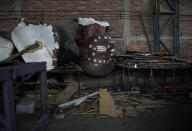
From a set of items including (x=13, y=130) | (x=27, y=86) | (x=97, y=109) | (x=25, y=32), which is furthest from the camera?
(x=27, y=86)

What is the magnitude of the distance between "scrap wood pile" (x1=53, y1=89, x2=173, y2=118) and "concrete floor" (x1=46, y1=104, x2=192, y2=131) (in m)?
0.20

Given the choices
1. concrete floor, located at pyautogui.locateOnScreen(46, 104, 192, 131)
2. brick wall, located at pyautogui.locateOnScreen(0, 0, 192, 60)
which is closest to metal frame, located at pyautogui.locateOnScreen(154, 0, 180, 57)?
brick wall, located at pyautogui.locateOnScreen(0, 0, 192, 60)

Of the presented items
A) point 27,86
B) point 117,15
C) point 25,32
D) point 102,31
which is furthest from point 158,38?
point 27,86

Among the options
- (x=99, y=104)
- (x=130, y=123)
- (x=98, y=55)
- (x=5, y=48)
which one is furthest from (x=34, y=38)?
(x=130, y=123)

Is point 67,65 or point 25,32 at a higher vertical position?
point 25,32

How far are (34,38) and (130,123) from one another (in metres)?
3.37

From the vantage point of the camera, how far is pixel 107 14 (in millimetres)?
5891

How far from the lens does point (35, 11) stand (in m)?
5.73

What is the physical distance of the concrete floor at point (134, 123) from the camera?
2996 mm

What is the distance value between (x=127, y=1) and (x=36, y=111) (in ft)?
16.8

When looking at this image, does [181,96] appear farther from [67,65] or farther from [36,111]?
[36,111]

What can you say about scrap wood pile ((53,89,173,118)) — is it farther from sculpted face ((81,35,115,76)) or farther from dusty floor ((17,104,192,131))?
sculpted face ((81,35,115,76))

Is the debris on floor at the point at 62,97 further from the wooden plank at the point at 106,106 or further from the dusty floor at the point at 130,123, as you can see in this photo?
the wooden plank at the point at 106,106

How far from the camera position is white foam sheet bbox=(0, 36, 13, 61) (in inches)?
162
